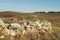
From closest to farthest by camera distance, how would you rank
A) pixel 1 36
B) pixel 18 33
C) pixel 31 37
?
→ pixel 1 36, pixel 18 33, pixel 31 37

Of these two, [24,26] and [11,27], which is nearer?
[11,27]

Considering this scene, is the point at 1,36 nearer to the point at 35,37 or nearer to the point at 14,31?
the point at 14,31

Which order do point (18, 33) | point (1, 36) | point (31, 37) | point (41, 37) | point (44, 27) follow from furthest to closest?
point (44, 27) < point (41, 37) < point (31, 37) < point (18, 33) < point (1, 36)

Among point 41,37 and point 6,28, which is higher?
point 6,28

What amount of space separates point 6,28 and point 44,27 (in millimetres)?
6441

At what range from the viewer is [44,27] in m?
26.3

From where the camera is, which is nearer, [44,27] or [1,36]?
[1,36]

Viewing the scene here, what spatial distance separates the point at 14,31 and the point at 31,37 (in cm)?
225

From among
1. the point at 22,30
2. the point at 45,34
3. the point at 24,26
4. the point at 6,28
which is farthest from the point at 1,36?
the point at 45,34

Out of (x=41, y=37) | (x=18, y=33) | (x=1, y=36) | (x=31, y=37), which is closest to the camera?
(x=1, y=36)

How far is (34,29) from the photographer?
24406 millimetres

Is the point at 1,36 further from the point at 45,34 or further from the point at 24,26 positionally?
the point at 45,34

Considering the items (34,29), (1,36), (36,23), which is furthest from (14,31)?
(36,23)

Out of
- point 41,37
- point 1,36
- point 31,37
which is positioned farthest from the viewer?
point 41,37
